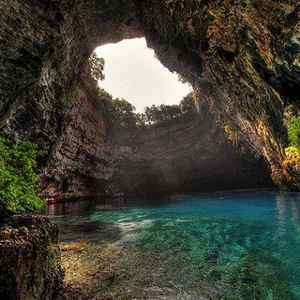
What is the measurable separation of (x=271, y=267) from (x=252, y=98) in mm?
12959

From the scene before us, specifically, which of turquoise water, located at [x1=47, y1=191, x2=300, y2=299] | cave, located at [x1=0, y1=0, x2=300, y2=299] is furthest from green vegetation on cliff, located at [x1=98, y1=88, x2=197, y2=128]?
turquoise water, located at [x1=47, y1=191, x2=300, y2=299]

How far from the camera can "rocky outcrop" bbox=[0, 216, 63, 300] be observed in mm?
3623

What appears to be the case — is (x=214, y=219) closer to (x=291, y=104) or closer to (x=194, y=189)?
(x=291, y=104)

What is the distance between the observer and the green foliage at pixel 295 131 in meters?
14.8

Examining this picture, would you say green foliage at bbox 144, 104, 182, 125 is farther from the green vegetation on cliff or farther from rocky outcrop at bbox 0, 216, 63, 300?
rocky outcrop at bbox 0, 216, 63, 300

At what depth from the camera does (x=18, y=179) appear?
5.27 m

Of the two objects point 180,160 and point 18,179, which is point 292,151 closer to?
point 18,179

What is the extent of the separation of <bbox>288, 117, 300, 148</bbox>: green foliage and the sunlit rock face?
60 centimetres

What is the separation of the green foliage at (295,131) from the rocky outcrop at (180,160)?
769 inches

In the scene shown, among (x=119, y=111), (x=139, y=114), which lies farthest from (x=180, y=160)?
(x=119, y=111)

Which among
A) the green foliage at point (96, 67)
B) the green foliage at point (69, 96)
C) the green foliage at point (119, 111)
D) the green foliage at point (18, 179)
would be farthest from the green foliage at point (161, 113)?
the green foliage at point (18, 179)

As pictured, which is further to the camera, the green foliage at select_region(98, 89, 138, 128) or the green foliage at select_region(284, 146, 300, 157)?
the green foliage at select_region(98, 89, 138, 128)

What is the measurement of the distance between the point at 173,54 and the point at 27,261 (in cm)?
2053

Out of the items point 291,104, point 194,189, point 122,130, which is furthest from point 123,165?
point 291,104
